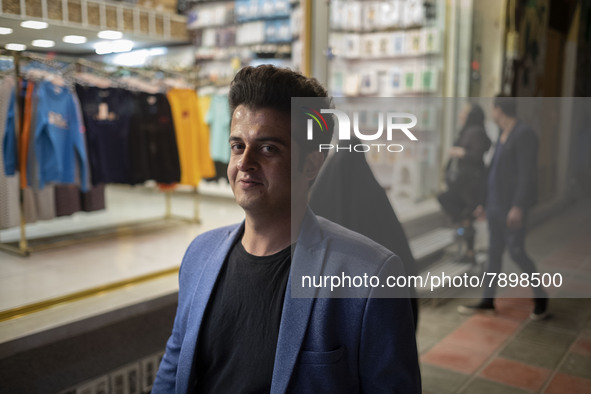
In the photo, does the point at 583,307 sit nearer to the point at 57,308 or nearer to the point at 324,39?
the point at 324,39

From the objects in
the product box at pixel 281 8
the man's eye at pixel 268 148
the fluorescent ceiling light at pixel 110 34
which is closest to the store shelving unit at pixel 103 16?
the fluorescent ceiling light at pixel 110 34

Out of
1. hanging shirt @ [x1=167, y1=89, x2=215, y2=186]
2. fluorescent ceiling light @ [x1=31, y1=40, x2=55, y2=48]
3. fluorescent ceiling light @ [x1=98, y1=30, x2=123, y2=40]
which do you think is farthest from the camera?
hanging shirt @ [x1=167, y1=89, x2=215, y2=186]

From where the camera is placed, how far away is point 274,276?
1.23 metres

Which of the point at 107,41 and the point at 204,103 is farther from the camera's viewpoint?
the point at 204,103

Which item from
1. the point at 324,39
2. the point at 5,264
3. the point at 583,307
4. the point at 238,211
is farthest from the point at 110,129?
the point at 583,307

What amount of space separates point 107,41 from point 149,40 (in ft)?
1.23

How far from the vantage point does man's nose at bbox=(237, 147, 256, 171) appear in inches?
46.2

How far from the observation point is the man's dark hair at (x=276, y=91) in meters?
1.18

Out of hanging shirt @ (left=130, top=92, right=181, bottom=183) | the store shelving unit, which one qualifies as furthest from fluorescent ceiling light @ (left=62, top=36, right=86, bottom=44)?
hanging shirt @ (left=130, top=92, right=181, bottom=183)

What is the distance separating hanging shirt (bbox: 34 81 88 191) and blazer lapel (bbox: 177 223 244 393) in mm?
2143

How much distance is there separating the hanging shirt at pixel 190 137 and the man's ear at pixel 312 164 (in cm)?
315

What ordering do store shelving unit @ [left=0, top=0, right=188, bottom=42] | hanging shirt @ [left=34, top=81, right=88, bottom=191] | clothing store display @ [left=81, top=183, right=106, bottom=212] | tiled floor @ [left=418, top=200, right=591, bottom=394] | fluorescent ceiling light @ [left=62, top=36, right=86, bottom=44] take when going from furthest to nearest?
clothing store display @ [left=81, top=183, right=106, bottom=212] < hanging shirt @ [left=34, top=81, right=88, bottom=191] < fluorescent ceiling light @ [left=62, top=36, right=86, bottom=44] < store shelving unit @ [left=0, top=0, right=188, bottom=42] < tiled floor @ [left=418, top=200, right=591, bottom=394]

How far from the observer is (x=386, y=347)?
1.10 meters

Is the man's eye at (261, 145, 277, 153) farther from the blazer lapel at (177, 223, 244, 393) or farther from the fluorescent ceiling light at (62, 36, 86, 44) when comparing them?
the fluorescent ceiling light at (62, 36, 86, 44)
